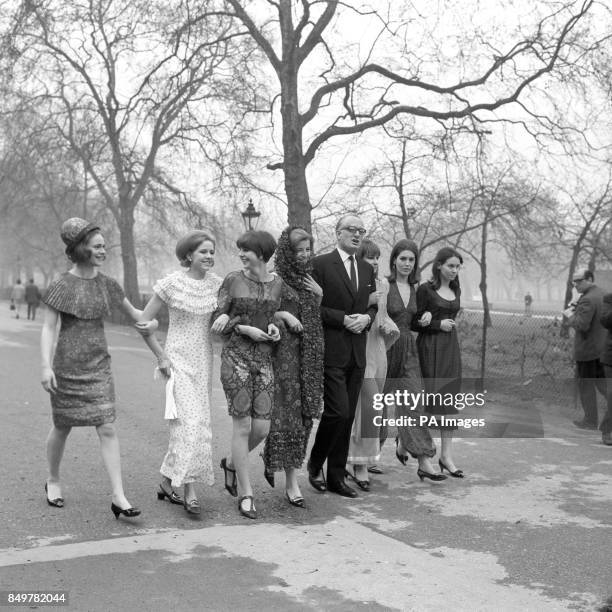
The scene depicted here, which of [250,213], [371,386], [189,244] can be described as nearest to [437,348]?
[371,386]

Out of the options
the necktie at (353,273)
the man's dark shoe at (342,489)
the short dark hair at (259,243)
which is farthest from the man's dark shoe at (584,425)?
the short dark hair at (259,243)

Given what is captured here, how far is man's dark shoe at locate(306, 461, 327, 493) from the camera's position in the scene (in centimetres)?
607

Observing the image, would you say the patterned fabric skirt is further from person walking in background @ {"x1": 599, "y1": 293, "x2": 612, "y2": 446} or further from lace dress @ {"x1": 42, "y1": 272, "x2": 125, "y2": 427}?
person walking in background @ {"x1": 599, "y1": 293, "x2": 612, "y2": 446}

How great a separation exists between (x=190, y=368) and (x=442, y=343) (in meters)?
2.32

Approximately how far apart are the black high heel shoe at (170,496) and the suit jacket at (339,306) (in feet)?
4.66

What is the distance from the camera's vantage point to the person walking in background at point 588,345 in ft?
31.3

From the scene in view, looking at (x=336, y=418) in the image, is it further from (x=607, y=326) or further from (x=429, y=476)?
(x=607, y=326)

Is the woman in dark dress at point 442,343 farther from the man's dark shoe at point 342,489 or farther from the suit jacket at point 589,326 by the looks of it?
the suit jacket at point 589,326

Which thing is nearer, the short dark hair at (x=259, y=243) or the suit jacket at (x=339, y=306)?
the short dark hair at (x=259, y=243)

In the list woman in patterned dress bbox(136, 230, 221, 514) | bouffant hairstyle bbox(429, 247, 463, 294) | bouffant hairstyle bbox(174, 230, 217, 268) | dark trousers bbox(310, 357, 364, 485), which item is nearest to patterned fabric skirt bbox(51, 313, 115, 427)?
woman in patterned dress bbox(136, 230, 221, 514)

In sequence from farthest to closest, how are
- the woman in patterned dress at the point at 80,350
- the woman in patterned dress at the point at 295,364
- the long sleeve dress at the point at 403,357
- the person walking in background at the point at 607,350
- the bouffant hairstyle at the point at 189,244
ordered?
the person walking in background at the point at 607,350 < the long sleeve dress at the point at 403,357 < the woman in patterned dress at the point at 295,364 < the bouffant hairstyle at the point at 189,244 < the woman in patterned dress at the point at 80,350

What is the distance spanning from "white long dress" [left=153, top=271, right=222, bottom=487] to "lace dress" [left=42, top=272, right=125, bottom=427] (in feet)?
1.46

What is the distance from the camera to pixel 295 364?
570 centimetres

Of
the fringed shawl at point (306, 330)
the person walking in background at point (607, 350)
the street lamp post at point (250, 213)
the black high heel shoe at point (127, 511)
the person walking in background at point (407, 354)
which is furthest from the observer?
the street lamp post at point (250, 213)
